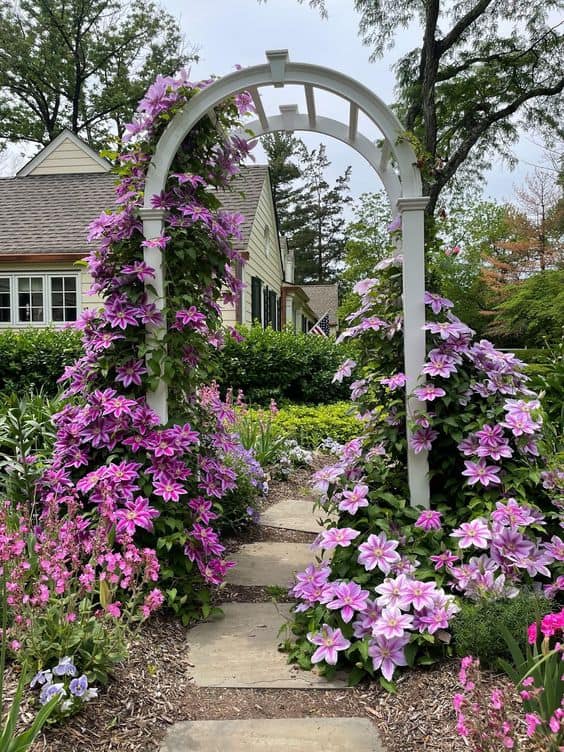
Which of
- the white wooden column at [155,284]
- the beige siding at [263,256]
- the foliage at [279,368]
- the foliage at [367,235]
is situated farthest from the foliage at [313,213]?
the white wooden column at [155,284]

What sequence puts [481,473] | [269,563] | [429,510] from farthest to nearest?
1. [269,563]
2. [429,510]
3. [481,473]

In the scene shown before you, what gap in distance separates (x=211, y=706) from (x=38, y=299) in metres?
9.46

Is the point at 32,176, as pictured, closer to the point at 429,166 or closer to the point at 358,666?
the point at 429,166

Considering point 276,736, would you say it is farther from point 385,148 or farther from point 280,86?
point 280,86

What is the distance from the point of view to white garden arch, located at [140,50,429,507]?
2680 millimetres

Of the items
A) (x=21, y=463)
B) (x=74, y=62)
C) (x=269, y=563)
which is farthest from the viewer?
(x=74, y=62)

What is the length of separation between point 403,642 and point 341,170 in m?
36.7

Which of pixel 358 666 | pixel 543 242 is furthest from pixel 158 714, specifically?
pixel 543 242

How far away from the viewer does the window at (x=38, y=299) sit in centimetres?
1016

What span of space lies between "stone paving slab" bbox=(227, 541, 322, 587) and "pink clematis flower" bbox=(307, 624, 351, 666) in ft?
2.68

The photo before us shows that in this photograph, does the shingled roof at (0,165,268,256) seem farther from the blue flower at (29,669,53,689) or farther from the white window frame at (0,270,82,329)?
the blue flower at (29,669,53,689)

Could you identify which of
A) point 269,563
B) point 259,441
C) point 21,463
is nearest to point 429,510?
point 269,563

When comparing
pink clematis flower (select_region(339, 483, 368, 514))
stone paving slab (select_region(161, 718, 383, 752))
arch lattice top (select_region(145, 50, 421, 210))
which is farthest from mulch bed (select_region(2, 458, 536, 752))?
arch lattice top (select_region(145, 50, 421, 210))

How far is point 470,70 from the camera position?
10.8 metres
